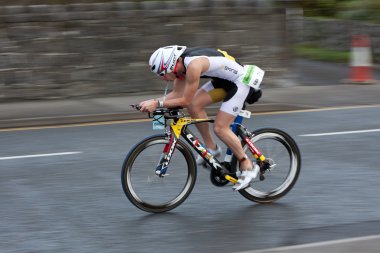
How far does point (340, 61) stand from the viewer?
19.4 metres

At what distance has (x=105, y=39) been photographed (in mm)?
13875

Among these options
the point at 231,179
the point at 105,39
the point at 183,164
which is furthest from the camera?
the point at 105,39

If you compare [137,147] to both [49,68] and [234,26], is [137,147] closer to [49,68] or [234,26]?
[49,68]

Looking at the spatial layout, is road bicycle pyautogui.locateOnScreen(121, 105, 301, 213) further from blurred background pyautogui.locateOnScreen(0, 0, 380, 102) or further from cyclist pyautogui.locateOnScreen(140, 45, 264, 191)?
blurred background pyautogui.locateOnScreen(0, 0, 380, 102)

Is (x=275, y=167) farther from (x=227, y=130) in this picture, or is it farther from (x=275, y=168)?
(x=227, y=130)

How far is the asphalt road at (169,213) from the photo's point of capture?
5727mm

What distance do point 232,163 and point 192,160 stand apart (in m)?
0.42

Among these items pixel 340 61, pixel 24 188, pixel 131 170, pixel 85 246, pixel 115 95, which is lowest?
pixel 85 246

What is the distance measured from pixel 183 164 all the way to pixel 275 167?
3.13ft

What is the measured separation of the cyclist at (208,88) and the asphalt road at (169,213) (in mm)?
541

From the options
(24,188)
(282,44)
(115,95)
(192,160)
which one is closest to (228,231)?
(192,160)

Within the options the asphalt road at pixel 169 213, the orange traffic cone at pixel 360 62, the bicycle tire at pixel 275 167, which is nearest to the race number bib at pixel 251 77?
the bicycle tire at pixel 275 167

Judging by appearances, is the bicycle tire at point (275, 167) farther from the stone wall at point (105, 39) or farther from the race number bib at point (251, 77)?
the stone wall at point (105, 39)

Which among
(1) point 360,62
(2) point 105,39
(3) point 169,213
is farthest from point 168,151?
(1) point 360,62
